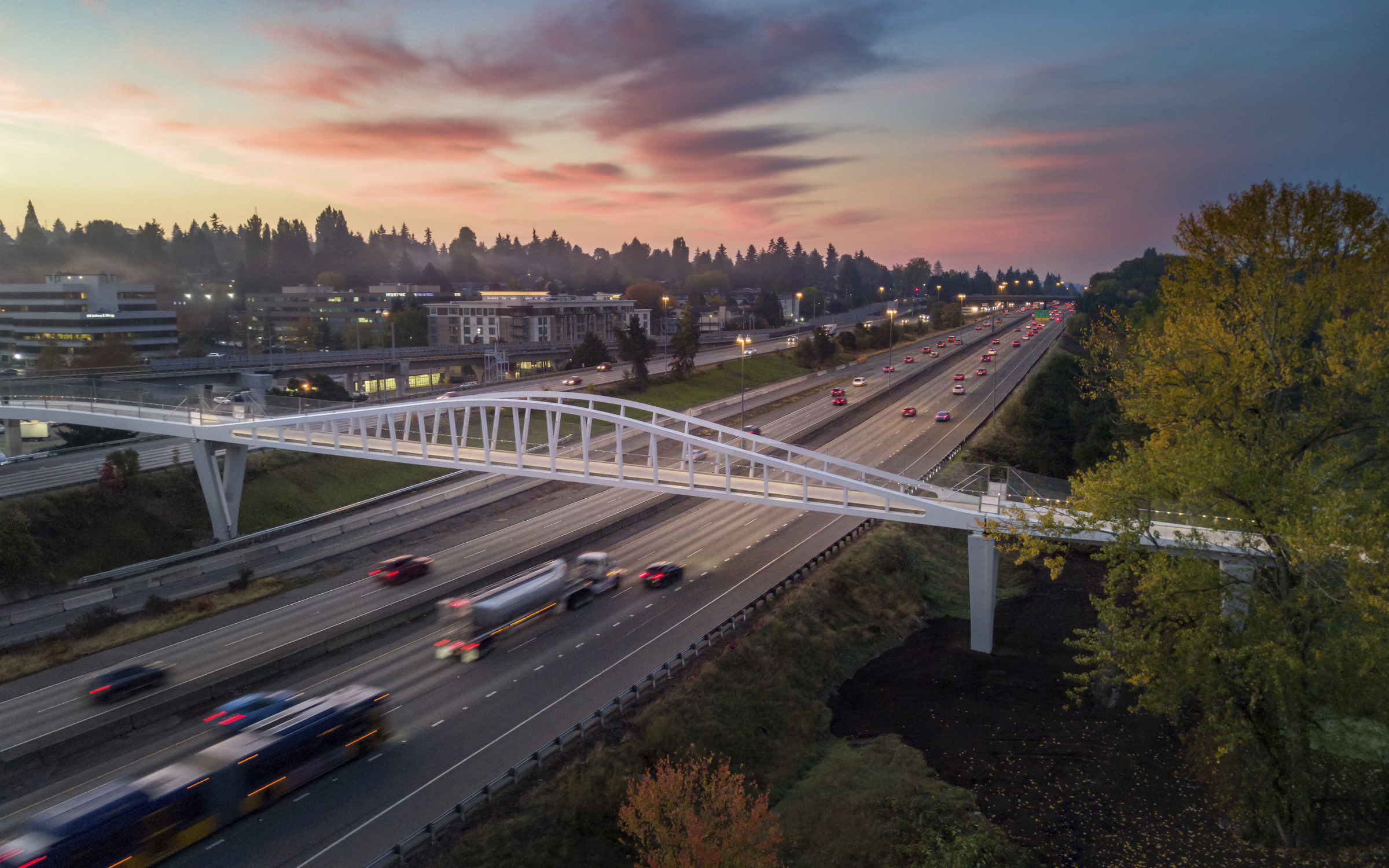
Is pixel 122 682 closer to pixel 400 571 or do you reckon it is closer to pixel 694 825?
pixel 400 571

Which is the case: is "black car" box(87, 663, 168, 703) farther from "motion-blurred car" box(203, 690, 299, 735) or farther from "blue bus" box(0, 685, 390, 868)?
"blue bus" box(0, 685, 390, 868)

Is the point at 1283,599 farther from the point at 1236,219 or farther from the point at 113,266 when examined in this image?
the point at 113,266

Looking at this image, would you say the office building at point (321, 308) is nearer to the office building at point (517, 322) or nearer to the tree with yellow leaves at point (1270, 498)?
the office building at point (517, 322)

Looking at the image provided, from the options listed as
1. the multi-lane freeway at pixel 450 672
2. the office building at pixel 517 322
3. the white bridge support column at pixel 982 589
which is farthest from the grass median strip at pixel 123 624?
the office building at pixel 517 322

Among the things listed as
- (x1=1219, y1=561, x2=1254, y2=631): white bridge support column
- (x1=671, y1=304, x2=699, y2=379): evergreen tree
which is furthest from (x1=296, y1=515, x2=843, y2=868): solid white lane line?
(x1=671, y1=304, x2=699, y2=379): evergreen tree

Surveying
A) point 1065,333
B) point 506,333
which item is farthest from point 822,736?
point 1065,333

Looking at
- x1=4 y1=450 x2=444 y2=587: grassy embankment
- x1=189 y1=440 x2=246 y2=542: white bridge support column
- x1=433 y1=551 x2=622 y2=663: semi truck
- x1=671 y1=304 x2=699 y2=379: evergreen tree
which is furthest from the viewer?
x1=671 y1=304 x2=699 y2=379: evergreen tree

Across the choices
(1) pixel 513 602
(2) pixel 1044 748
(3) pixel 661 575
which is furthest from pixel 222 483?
(2) pixel 1044 748
